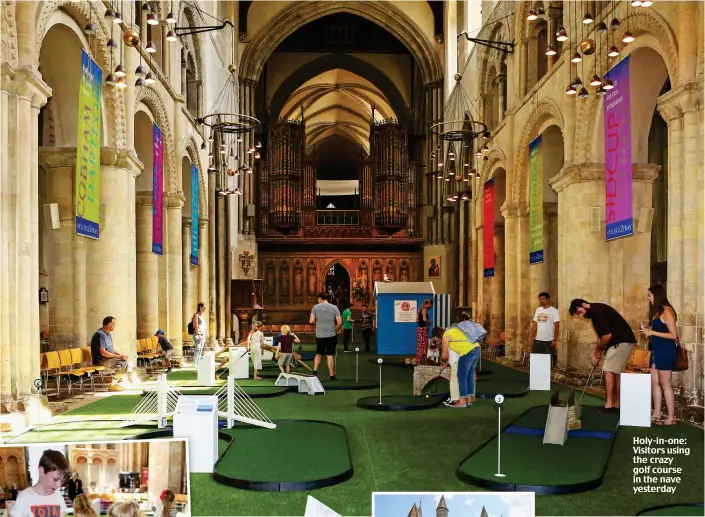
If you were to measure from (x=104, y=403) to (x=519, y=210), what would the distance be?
437 inches

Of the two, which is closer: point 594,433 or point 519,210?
point 594,433

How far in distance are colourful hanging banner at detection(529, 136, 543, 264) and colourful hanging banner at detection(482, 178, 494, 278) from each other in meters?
3.88

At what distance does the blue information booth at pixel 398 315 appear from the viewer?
20.5 meters

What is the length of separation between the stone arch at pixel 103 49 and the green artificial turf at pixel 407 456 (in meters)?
5.11

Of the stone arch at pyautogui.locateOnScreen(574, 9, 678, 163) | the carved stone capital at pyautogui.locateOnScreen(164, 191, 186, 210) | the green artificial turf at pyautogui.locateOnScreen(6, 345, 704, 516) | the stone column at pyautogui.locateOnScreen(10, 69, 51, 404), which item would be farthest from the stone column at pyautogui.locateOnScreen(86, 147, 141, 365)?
the stone arch at pyautogui.locateOnScreen(574, 9, 678, 163)

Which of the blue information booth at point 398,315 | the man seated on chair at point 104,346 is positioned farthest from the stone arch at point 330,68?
the man seated on chair at point 104,346

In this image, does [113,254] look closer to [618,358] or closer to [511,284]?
[618,358]

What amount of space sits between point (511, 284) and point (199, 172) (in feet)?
30.7

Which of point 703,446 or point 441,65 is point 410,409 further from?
point 441,65

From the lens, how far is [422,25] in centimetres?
3150

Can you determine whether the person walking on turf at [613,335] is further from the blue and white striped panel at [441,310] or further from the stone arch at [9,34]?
the blue and white striped panel at [441,310]

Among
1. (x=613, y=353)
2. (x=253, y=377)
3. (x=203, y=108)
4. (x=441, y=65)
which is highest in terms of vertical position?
(x=441, y=65)

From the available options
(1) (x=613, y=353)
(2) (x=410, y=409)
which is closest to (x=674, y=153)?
(1) (x=613, y=353)

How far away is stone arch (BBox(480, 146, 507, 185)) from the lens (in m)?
20.6
